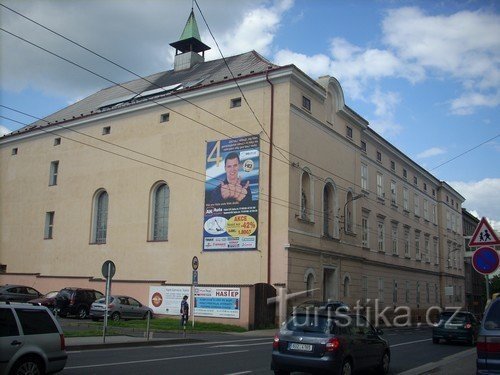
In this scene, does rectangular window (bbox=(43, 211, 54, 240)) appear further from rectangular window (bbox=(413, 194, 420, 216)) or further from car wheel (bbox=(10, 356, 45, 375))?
car wheel (bbox=(10, 356, 45, 375))

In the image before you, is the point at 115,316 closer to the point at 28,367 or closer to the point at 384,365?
the point at 384,365

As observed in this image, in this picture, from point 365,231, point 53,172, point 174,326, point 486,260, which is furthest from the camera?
point 53,172

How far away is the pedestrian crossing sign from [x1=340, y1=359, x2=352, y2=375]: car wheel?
372cm

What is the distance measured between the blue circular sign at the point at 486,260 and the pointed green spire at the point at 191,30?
39851 mm

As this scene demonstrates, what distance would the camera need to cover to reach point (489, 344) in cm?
855

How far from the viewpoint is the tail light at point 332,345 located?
35.9ft

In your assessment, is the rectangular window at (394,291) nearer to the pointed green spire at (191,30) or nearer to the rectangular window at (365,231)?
the rectangular window at (365,231)

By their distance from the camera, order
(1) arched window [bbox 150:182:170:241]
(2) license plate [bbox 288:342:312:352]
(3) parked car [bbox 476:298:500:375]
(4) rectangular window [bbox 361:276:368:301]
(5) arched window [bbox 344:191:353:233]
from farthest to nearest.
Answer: (4) rectangular window [bbox 361:276:368:301], (5) arched window [bbox 344:191:353:233], (1) arched window [bbox 150:182:170:241], (2) license plate [bbox 288:342:312:352], (3) parked car [bbox 476:298:500:375]

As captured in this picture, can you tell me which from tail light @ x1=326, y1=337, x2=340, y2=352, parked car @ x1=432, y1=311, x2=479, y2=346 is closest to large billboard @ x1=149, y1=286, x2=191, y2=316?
parked car @ x1=432, y1=311, x2=479, y2=346

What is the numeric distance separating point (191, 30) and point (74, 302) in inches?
1085

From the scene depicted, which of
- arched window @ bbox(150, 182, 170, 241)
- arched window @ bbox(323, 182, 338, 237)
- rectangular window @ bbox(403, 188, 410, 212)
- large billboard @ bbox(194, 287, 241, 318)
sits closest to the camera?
large billboard @ bbox(194, 287, 241, 318)

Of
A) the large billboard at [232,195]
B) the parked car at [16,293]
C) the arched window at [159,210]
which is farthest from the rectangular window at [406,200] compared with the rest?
the parked car at [16,293]

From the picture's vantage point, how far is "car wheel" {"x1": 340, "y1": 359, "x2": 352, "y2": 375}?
36.7ft

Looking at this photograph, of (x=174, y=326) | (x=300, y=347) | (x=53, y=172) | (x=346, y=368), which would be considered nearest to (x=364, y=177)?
(x=174, y=326)
